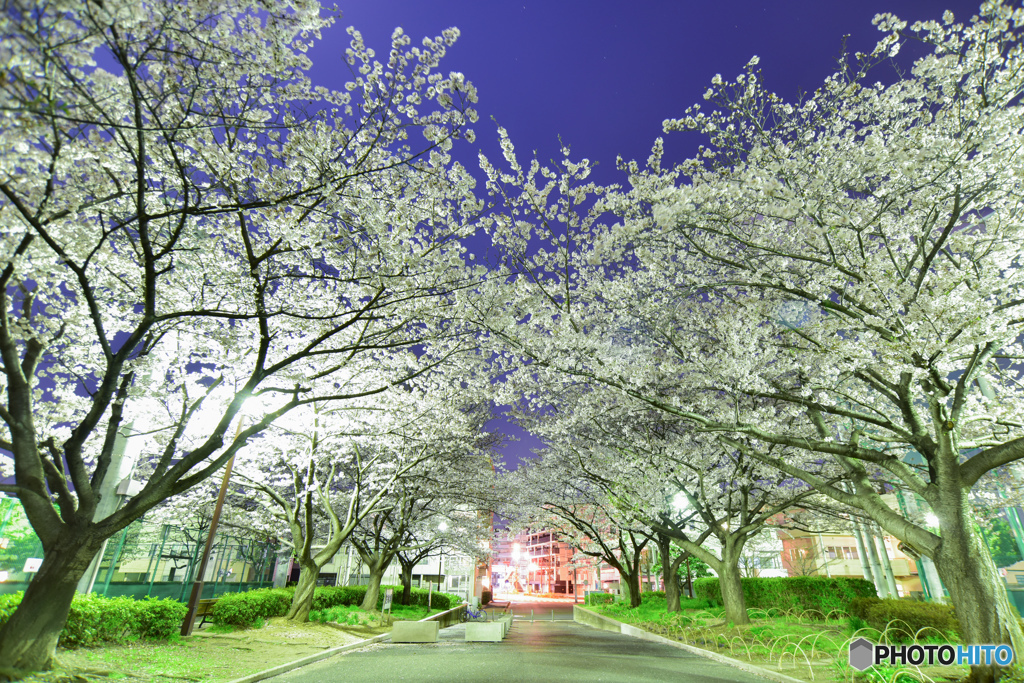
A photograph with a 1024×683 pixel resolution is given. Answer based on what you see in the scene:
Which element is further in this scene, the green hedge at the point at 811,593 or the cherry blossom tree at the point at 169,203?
the green hedge at the point at 811,593

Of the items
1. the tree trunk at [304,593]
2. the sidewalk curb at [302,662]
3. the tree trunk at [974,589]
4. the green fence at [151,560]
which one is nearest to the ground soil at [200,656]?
the sidewalk curb at [302,662]

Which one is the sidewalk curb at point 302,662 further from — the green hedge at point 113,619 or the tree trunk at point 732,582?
the tree trunk at point 732,582

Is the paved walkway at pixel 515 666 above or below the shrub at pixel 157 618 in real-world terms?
below

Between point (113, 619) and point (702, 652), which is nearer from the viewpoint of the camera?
point (113, 619)

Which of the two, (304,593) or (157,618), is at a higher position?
(304,593)

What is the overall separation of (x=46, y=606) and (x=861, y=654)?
40.8ft

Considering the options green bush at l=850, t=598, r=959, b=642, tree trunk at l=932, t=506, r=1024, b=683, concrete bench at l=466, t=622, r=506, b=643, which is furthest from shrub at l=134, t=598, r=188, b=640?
green bush at l=850, t=598, r=959, b=642

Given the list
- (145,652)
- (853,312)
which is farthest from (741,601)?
(145,652)

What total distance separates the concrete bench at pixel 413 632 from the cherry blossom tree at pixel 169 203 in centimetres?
1015

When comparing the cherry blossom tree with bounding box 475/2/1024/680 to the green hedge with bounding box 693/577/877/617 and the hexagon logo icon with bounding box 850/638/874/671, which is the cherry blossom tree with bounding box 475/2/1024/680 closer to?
the hexagon logo icon with bounding box 850/638/874/671

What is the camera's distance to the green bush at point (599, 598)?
36.2m

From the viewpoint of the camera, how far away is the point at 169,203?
24.4 ft

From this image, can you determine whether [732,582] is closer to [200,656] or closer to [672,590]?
[672,590]

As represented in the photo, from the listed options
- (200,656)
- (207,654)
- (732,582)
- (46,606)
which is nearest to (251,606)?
(207,654)
